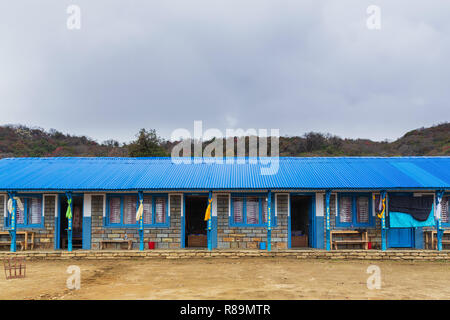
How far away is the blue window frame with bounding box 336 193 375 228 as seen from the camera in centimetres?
1631

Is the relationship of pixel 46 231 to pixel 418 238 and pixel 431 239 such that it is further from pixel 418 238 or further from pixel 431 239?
pixel 431 239

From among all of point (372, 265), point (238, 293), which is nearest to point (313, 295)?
point (238, 293)

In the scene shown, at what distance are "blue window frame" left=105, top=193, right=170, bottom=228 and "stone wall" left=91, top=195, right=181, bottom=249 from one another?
0.19 metres

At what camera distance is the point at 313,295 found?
9.62 meters

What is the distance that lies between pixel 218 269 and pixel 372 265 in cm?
536

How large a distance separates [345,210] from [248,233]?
3.90m

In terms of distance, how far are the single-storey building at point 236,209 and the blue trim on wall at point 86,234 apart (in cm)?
4

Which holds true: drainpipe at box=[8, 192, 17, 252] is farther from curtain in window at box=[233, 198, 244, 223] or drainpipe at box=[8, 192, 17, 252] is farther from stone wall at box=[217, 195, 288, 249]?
curtain in window at box=[233, 198, 244, 223]

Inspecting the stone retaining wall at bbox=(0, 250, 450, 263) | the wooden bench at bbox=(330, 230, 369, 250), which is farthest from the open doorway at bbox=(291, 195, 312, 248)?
the stone retaining wall at bbox=(0, 250, 450, 263)

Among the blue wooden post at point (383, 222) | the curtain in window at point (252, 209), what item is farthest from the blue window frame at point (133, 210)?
the blue wooden post at point (383, 222)

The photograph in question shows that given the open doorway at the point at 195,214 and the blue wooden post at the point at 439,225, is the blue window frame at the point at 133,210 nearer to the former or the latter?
the open doorway at the point at 195,214

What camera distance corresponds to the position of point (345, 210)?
53.8ft

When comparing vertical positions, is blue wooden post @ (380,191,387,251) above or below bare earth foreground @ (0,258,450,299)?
above

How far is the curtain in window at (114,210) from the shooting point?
16453 mm
